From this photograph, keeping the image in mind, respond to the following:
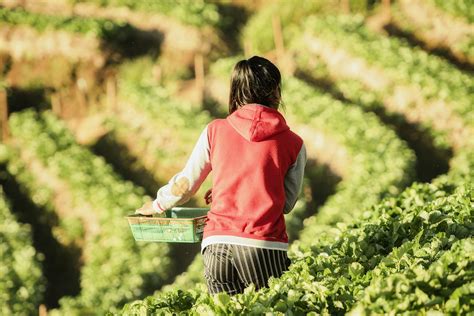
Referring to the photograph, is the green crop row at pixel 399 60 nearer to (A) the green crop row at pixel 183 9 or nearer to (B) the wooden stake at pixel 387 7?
(B) the wooden stake at pixel 387 7

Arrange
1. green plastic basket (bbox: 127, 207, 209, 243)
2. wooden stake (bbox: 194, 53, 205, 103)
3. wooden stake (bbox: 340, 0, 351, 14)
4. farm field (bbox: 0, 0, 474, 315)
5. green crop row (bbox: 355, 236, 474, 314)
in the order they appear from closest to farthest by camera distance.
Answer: green crop row (bbox: 355, 236, 474, 314)
green plastic basket (bbox: 127, 207, 209, 243)
farm field (bbox: 0, 0, 474, 315)
wooden stake (bbox: 194, 53, 205, 103)
wooden stake (bbox: 340, 0, 351, 14)

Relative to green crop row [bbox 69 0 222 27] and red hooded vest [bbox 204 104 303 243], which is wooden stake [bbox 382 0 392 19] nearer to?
green crop row [bbox 69 0 222 27]

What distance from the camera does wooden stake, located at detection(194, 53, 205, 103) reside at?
16.8 m

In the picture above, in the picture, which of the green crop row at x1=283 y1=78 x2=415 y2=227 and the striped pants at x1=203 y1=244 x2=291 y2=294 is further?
the green crop row at x1=283 y1=78 x2=415 y2=227

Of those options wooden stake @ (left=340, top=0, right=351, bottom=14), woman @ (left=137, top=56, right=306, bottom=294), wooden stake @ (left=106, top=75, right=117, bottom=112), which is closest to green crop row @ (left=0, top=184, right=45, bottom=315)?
wooden stake @ (left=106, top=75, right=117, bottom=112)

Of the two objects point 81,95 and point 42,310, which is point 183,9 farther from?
point 42,310

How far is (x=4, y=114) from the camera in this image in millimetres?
16000

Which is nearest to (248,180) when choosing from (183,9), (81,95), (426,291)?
(426,291)

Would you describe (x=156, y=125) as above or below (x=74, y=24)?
below

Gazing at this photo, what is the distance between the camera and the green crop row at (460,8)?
16625mm

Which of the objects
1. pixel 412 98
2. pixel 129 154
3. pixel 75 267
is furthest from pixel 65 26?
pixel 412 98

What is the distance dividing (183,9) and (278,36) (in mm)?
2710

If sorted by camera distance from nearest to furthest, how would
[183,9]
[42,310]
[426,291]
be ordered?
[426,291], [42,310], [183,9]

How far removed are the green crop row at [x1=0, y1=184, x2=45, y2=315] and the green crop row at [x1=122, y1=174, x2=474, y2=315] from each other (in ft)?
18.8
